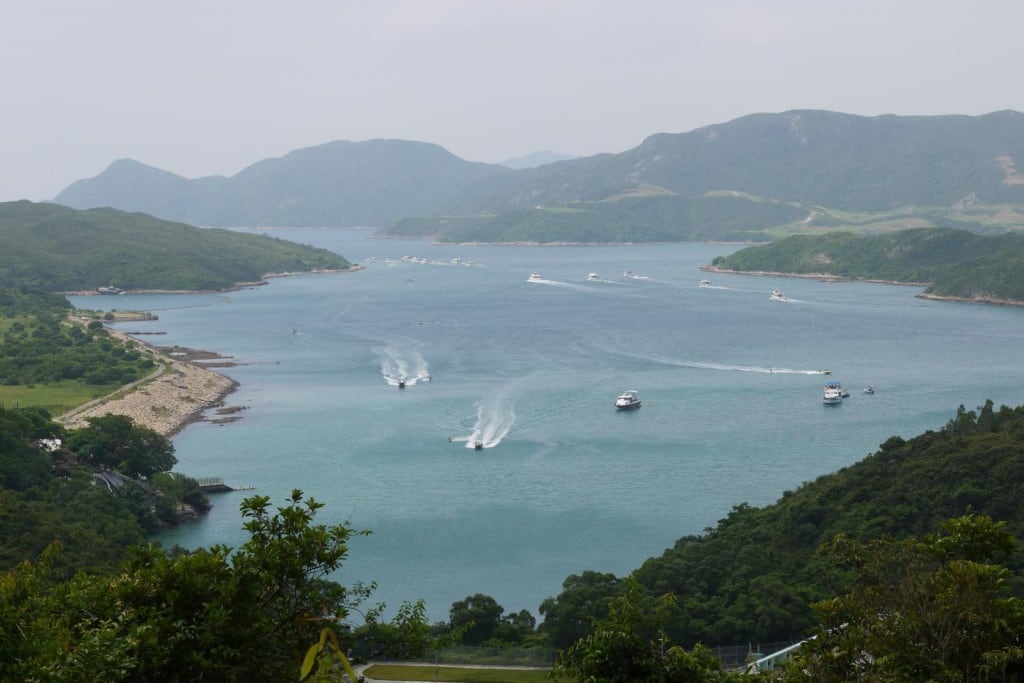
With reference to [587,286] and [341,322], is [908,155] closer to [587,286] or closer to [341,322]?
[587,286]

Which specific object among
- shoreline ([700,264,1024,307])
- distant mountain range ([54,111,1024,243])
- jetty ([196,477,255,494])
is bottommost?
jetty ([196,477,255,494])

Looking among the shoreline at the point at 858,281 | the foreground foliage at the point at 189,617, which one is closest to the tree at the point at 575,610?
the foreground foliage at the point at 189,617

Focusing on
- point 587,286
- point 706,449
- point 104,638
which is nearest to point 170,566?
point 104,638

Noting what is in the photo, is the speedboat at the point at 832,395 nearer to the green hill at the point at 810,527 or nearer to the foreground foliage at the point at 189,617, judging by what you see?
the green hill at the point at 810,527

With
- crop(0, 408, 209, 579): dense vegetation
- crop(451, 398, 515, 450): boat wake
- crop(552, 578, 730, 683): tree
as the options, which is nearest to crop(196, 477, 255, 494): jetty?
crop(0, 408, 209, 579): dense vegetation

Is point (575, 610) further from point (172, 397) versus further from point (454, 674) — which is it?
point (172, 397)

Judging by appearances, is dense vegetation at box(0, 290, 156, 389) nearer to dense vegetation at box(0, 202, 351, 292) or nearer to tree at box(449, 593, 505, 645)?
dense vegetation at box(0, 202, 351, 292)

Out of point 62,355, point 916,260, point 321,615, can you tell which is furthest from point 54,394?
point 916,260
